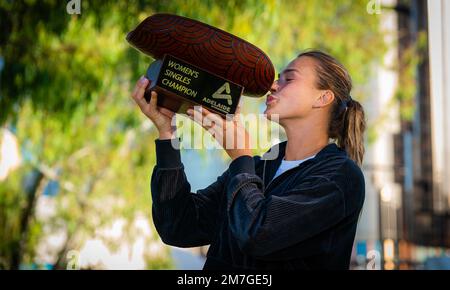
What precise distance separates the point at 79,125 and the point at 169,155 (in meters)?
3.60

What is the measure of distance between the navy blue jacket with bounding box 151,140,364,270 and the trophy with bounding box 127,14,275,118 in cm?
12

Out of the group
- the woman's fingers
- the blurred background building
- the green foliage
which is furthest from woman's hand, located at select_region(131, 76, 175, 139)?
the blurred background building

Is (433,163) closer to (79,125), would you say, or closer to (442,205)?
(442,205)

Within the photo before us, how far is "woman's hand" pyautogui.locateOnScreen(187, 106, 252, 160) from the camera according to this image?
117 centimetres

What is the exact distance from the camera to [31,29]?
3398 millimetres

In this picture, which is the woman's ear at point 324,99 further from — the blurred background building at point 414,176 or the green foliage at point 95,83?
the blurred background building at point 414,176

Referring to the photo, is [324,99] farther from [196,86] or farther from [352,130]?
[196,86]

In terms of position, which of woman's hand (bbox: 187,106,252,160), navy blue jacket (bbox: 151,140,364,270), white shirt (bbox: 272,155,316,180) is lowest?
navy blue jacket (bbox: 151,140,364,270)

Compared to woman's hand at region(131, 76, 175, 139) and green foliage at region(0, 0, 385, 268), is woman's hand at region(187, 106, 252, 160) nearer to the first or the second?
woman's hand at region(131, 76, 175, 139)

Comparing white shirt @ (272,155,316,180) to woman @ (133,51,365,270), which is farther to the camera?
white shirt @ (272,155,316,180)

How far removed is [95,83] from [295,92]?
285 cm

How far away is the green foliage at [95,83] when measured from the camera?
3354 mm

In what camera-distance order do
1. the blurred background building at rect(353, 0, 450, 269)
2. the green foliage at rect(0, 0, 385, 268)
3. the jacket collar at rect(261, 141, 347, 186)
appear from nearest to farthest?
1. the jacket collar at rect(261, 141, 347, 186)
2. the green foliage at rect(0, 0, 385, 268)
3. the blurred background building at rect(353, 0, 450, 269)

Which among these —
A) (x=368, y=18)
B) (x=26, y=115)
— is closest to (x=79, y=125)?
(x=26, y=115)
